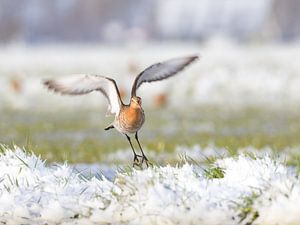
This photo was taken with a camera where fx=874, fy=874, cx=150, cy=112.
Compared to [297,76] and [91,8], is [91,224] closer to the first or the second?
[297,76]

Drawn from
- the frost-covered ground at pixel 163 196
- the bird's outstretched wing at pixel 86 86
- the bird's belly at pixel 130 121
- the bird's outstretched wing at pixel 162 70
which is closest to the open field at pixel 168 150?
the frost-covered ground at pixel 163 196

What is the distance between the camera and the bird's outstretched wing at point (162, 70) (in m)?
7.85

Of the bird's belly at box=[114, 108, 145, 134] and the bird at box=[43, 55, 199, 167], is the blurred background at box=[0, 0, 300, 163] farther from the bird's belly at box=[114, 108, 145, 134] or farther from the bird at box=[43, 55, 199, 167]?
the bird's belly at box=[114, 108, 145, 134]

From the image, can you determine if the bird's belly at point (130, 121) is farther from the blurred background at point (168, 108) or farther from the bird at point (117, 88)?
the blurred background at point (168, 108)

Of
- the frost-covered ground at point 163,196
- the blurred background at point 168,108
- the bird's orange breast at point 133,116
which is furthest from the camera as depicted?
the blurred background at point 168,108

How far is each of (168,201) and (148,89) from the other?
21.4 m

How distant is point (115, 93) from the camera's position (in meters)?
7.77

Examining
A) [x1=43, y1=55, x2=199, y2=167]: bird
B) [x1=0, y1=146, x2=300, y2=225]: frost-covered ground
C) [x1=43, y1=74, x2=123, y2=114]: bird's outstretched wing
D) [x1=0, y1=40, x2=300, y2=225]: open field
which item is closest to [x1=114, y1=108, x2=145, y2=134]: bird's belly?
[x1=43, y1=55, x2=199, y2=167]: bird

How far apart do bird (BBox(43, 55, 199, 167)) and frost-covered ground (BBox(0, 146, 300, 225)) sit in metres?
0.63

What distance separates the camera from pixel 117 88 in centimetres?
763

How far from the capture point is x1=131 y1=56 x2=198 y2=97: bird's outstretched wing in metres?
7.85

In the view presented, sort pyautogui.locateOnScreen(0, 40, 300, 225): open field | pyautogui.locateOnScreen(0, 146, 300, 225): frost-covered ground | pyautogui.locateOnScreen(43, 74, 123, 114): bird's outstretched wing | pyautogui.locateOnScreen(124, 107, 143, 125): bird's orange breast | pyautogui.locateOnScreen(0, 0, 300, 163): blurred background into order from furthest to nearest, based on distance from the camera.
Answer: pyautogui.locateOnScreen(0, 0, 300, 163): blurred background
pyautogui.locateOnScreen(43, 74, 123, 114): bird's outstretched wing
pyautogui.locateOnScreen(124, 107, 143, 125): bird's orange breast
pyautogui.locateOnScreen(0, 40, 300, 225): open field
pyautogui.locateOnScreen(0, 146, 300, 225): frost-covered ground

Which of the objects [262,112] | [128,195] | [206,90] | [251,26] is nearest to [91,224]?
[128,195]

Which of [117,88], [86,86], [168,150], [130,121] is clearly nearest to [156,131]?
[168,150]
